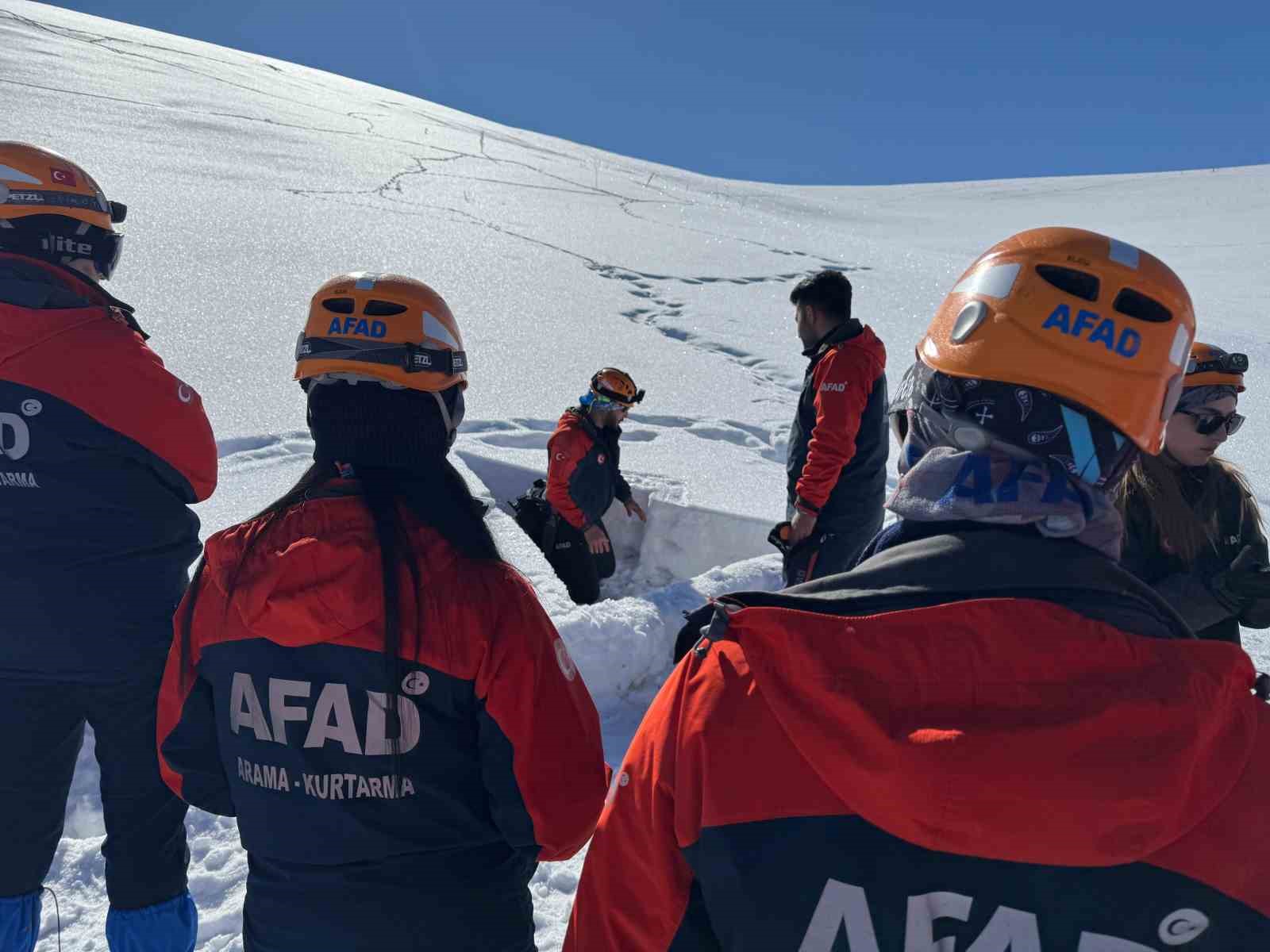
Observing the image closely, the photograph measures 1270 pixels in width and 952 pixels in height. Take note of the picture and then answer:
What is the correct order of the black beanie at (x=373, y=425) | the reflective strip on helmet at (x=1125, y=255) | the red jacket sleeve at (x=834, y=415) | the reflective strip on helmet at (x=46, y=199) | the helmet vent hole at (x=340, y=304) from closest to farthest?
the reflective strip on helmet at (x=1125, y=255)
the black beanie at (x=373, y=425)
the helmet vent hole at (x=340, y=304)
the reflective strip on helmet at (x=46, y=199)
the red jacket sleeve at (x=834, y=415)

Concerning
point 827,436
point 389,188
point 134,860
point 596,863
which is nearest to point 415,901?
point 596,863

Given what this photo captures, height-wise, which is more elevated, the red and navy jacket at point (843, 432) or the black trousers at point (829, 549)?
the red and navy jacket at point (843, 432)

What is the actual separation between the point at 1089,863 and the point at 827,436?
9.83ft

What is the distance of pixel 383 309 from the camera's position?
1.71 meters

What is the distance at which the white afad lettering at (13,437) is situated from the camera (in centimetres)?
204

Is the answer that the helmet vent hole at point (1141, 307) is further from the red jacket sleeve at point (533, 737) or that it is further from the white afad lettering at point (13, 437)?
the white afad lettering at point (13, 437)

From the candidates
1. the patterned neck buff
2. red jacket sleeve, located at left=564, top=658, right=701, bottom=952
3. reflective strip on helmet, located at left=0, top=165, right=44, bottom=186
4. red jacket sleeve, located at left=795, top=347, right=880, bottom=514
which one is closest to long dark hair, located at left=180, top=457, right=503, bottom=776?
red jacket sleeve, located at left=564, top=658, right=701, bottom=952

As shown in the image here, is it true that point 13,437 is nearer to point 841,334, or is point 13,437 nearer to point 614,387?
point 841,334

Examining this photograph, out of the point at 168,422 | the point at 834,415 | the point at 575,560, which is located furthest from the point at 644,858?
the point at 575,560

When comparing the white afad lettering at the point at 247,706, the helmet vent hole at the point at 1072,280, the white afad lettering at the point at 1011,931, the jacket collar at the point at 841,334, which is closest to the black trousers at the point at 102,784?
the white afad lettering at the point at 247,706

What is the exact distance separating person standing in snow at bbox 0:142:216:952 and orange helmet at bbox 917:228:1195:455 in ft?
6.26

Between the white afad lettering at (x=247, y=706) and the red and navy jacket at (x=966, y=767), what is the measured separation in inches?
32.5

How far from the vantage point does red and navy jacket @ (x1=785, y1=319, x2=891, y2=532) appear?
146 inches

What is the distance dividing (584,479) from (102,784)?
10.5ft
